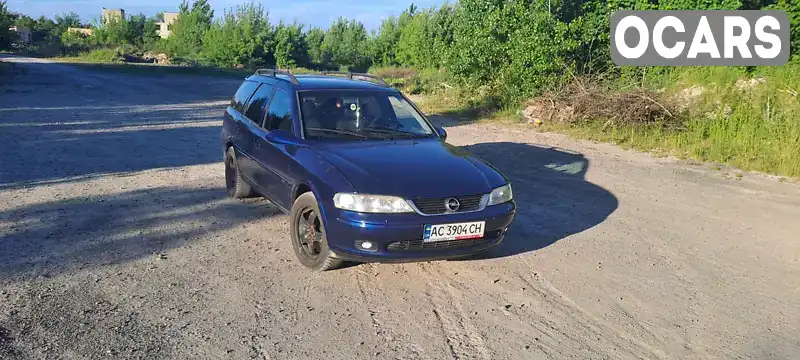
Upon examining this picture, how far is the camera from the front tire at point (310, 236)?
4.98m

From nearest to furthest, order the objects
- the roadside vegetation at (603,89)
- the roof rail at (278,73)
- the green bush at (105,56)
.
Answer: the roof rail at (278,73) → the roadside vegetation at (603,89) → the green bush at (105,56)

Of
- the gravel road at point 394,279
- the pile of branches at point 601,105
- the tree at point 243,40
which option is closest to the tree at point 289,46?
the tree at point 243,40

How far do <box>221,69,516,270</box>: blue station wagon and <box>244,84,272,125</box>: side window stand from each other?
0.06ft

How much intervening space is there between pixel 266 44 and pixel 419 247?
48.2 meters

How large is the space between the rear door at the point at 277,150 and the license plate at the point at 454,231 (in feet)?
4.74

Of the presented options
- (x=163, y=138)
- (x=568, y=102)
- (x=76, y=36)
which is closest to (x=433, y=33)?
(x=568, y=102)

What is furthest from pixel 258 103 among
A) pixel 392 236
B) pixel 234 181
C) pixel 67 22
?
pixel 67 22

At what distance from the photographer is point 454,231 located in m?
4.73

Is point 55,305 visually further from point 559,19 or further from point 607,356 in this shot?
point 559,19

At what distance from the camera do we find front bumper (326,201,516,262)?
4.59m

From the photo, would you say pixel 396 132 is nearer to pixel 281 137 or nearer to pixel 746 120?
pixel 281 137

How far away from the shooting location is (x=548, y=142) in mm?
12617

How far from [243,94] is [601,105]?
29.0ft

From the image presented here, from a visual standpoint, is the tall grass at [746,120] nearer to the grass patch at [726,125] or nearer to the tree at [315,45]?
the grass patch at [726,125]
